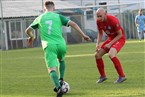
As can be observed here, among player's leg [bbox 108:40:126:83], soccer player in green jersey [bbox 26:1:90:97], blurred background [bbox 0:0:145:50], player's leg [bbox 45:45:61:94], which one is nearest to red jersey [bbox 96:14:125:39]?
player's leg [bbox 108:40:126:83]

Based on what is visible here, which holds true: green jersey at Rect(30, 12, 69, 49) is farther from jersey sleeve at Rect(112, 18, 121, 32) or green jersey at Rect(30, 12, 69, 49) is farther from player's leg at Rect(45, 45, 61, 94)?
jersey sleeve at Rect(112, 18, 121, 32)

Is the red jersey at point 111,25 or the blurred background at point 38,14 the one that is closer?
the red jersey at point 111,25

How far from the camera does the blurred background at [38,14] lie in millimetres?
41812

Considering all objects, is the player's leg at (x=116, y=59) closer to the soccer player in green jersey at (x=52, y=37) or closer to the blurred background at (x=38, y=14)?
the soccer player in green jersey at (x=52, y=37)

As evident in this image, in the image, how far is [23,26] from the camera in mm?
42219

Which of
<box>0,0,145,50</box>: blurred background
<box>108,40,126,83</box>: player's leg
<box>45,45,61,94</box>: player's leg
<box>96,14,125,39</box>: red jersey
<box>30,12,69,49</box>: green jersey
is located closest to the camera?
<box>45,45,61,94</box>: player's leg

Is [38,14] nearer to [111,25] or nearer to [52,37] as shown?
[111,25]

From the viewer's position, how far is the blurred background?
137ft

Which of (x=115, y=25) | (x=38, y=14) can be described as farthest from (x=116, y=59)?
(x=38, y=14)

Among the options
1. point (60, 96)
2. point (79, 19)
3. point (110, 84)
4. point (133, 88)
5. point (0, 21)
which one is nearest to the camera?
point (60, 96)

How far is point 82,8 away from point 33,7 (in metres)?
4.40

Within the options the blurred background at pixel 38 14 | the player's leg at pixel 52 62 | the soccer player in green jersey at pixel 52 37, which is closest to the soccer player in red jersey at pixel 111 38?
the soccer player in green jersey at pixel 52 37

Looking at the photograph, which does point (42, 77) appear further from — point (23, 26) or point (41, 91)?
point (23, 26)

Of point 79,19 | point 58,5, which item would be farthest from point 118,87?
point 58,5
